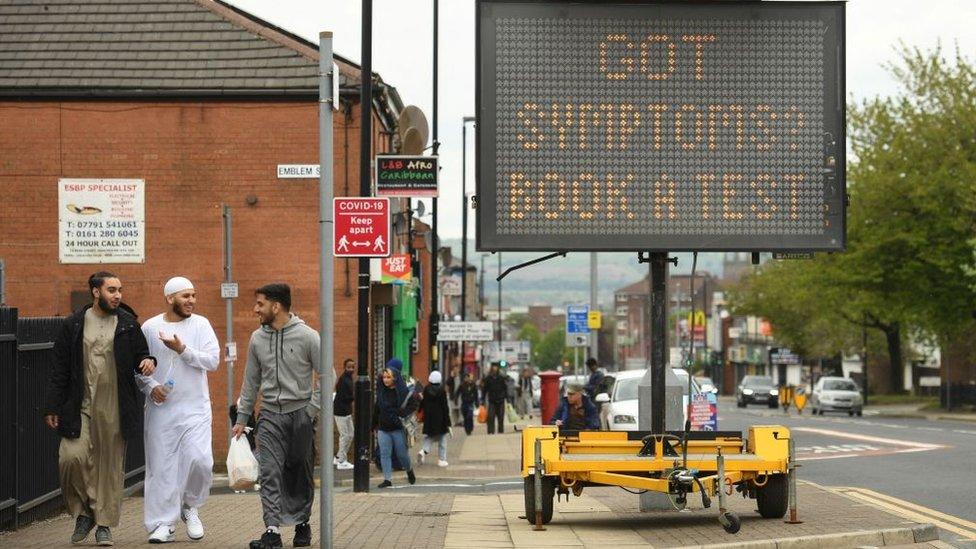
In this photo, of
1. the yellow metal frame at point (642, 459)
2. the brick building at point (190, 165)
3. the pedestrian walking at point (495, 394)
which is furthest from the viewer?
the pedestrian walking at point (495, 394)

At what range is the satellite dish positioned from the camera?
2384cm

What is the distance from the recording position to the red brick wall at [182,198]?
26.0 meters

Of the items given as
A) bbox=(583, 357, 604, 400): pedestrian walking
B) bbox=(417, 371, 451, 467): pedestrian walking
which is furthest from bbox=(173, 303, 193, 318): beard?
bbox=(583, 357, 604, 400): pedestrian walking

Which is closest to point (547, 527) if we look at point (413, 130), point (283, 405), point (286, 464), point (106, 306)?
point (286, 464)

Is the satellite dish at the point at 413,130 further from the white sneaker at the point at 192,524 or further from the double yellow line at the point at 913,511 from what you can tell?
the white sneaker at the point at 192,524

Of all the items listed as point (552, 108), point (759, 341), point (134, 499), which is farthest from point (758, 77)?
point (759, 341)

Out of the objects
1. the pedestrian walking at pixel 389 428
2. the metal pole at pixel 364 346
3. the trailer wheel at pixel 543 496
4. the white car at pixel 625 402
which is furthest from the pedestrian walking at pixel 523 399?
the trailer wheel at pixel 543 496

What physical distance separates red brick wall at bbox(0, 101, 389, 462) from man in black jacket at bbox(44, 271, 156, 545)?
15087 mm

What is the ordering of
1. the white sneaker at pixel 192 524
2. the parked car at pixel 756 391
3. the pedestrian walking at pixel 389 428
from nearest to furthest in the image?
the white sneaker at pixel 192 524
the pedestrian walking at pixel 389 428
the parked car at pixel 756 391

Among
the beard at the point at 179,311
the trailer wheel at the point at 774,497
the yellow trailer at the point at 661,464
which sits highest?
the beard at the point at 179,311

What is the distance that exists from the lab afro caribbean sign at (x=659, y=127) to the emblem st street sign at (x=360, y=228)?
1565 millimetres

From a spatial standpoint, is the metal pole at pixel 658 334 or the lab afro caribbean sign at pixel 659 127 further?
the metal pole at pixel 658 334

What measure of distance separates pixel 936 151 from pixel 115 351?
4852 centimetres

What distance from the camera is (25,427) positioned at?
13.2 m
